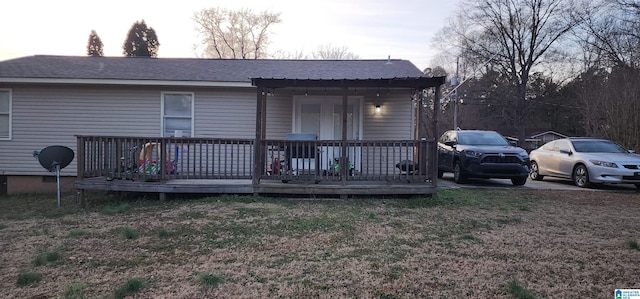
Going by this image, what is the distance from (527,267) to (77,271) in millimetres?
4243

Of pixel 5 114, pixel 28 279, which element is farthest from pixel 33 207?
pixel 28 279

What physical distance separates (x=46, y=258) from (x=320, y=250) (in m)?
2.82

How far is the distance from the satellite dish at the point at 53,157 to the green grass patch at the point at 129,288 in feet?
16.9

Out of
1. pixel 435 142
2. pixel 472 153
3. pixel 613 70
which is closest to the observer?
pixel 435 142

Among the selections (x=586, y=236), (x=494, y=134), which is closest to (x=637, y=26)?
(x=494, y=134)

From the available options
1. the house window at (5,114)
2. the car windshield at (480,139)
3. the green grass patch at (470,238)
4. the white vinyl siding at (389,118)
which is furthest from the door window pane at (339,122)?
the house window at (5,114)

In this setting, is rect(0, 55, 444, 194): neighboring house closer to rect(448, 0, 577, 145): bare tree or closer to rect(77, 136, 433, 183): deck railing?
rect(77, 136, 433, 183): deck railing

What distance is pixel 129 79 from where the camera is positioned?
9.12 meters

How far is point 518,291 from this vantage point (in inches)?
119

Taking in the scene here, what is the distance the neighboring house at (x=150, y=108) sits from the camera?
30.4ft

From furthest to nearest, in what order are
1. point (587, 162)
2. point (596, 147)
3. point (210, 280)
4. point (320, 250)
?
point (596, 147) < point (587, 162) < point (320, 250) < point (210, 280)

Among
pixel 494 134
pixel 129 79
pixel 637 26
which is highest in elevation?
pixel 637 26

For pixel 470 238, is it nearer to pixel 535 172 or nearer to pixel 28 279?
pixel 28 279

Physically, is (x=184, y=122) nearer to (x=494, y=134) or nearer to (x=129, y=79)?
(x=129, y=79)
